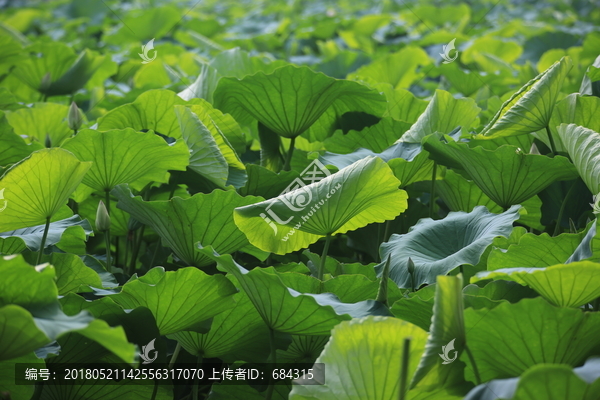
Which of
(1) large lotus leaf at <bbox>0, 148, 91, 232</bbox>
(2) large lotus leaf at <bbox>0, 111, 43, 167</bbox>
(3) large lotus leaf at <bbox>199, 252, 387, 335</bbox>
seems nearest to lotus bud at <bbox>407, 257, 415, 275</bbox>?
(3) large lotus leaf at <bbox>199, 252, 387, 335</bbox>

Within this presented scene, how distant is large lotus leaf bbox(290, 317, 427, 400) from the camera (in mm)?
603

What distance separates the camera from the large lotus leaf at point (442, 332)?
0.57 meters

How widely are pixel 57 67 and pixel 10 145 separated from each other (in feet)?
2.53

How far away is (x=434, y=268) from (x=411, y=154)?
26 cm

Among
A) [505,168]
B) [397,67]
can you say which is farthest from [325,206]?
[397,67]

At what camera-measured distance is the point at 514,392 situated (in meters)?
0.49

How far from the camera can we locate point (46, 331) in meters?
0.56

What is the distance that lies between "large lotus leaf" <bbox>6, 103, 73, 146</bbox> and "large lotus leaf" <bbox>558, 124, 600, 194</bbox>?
40.9 inches

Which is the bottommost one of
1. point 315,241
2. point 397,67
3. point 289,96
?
point 397,67

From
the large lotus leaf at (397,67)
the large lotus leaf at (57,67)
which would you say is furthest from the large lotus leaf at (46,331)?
the large lotus leaf at (397,67)

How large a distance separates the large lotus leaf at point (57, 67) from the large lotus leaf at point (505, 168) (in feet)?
3.56

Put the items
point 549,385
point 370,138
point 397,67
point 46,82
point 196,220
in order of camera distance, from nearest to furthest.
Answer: point 549,385 → point 196,220 → point 370,138 → point 46,82 → point 397,67

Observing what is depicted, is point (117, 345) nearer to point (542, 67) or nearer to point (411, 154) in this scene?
point (411, 154)

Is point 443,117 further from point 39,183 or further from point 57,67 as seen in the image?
point 57,67
